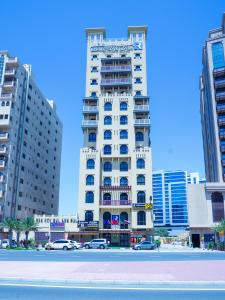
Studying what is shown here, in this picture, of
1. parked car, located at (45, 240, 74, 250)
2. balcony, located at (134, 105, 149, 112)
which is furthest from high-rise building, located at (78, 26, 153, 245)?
parked car, located at (45, 240, 74, 250)

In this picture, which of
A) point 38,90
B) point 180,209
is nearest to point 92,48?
point 38,90

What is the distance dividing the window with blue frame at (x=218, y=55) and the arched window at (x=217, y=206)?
1207 inches

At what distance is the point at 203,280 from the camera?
11234 millimetres

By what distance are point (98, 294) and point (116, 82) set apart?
196 feet

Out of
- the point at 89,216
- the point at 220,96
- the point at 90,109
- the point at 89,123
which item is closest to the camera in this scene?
the point at 89,216

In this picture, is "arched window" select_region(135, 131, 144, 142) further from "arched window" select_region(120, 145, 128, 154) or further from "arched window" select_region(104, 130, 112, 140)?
"arched window" select_region(104, 130, 112, 140)

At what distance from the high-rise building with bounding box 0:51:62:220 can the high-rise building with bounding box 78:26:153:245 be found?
16.6 metres

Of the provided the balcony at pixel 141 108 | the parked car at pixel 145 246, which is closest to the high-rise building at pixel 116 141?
the balcony at pixel 141 108

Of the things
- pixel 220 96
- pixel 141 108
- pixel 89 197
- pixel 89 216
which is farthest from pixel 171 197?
pixel 89 216

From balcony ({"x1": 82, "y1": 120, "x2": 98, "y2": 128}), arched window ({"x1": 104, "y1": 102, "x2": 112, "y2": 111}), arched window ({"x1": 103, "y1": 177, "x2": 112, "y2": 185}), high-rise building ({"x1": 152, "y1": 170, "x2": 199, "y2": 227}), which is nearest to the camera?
arched window ({"x1": 103, "y1": 177, "x2": 112, "y2": 185})

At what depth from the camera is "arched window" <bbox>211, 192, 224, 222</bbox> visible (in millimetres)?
55000

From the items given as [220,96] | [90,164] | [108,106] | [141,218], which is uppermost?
[220,96]

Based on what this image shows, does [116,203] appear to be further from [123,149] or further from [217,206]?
[217,206]

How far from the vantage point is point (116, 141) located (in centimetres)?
6100
